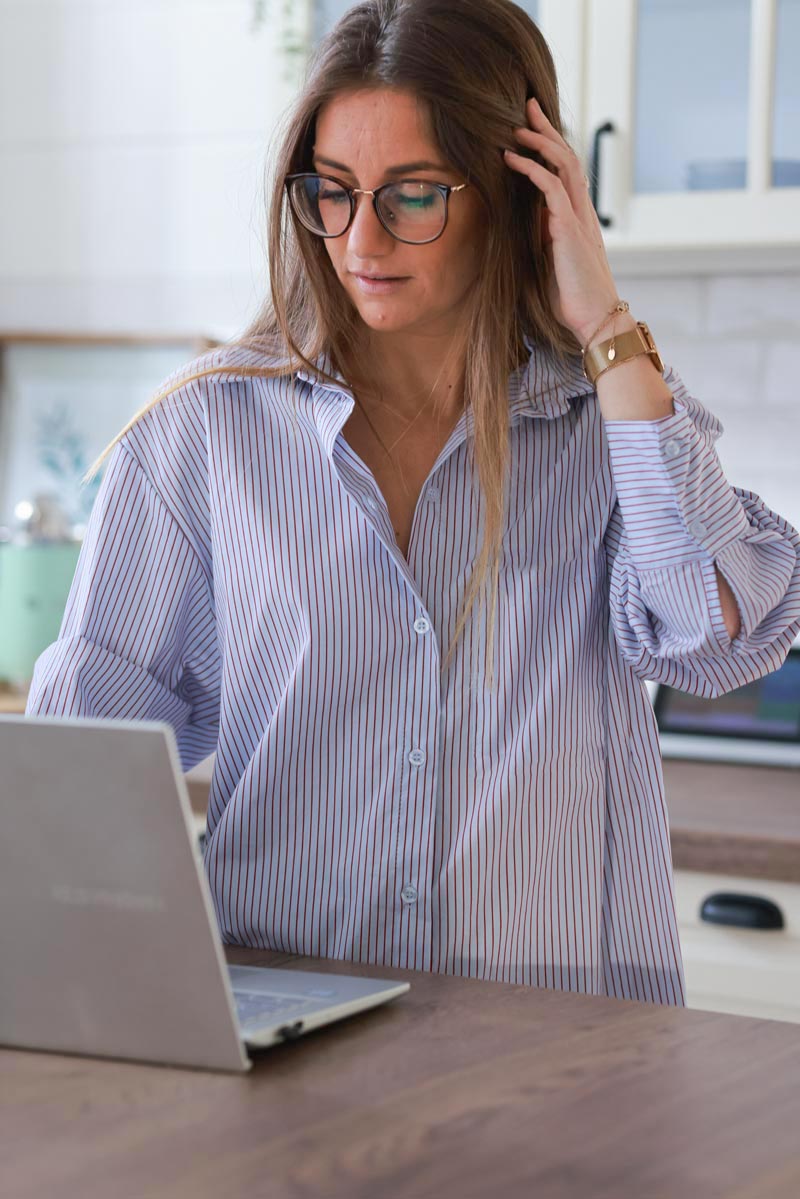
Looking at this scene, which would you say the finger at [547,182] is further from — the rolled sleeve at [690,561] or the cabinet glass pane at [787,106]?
the cabinet glass pane at [787,106]

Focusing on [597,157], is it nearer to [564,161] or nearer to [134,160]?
[564,161]

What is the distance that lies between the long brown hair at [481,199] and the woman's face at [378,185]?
1 cm

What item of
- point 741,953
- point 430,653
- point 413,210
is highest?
point 413,210

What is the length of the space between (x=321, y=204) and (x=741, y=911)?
3.28ft

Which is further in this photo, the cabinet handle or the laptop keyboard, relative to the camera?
the cabinet handle

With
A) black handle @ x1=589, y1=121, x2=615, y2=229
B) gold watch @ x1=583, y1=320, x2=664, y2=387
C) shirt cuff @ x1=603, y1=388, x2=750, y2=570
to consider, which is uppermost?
black handle @ x1=589, y1=121, x2=615, y2=229

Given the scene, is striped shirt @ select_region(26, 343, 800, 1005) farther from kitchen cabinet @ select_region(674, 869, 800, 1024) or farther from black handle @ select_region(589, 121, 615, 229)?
black handle @ select_region(589, 121, 615, 229)

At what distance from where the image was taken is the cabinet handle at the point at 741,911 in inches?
65.3

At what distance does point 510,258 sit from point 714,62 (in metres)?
0.91

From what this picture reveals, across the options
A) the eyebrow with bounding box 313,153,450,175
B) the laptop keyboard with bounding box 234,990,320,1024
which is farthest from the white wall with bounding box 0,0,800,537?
the laptop keyboard with bounding box 234,990,320,1024

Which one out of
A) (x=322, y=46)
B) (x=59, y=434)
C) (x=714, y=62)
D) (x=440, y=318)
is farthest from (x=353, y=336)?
(x=59, y=434)

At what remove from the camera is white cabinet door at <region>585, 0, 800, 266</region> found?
1.84m

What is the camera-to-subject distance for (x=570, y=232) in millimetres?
1123

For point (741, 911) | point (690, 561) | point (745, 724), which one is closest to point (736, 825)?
point (741, 911)
